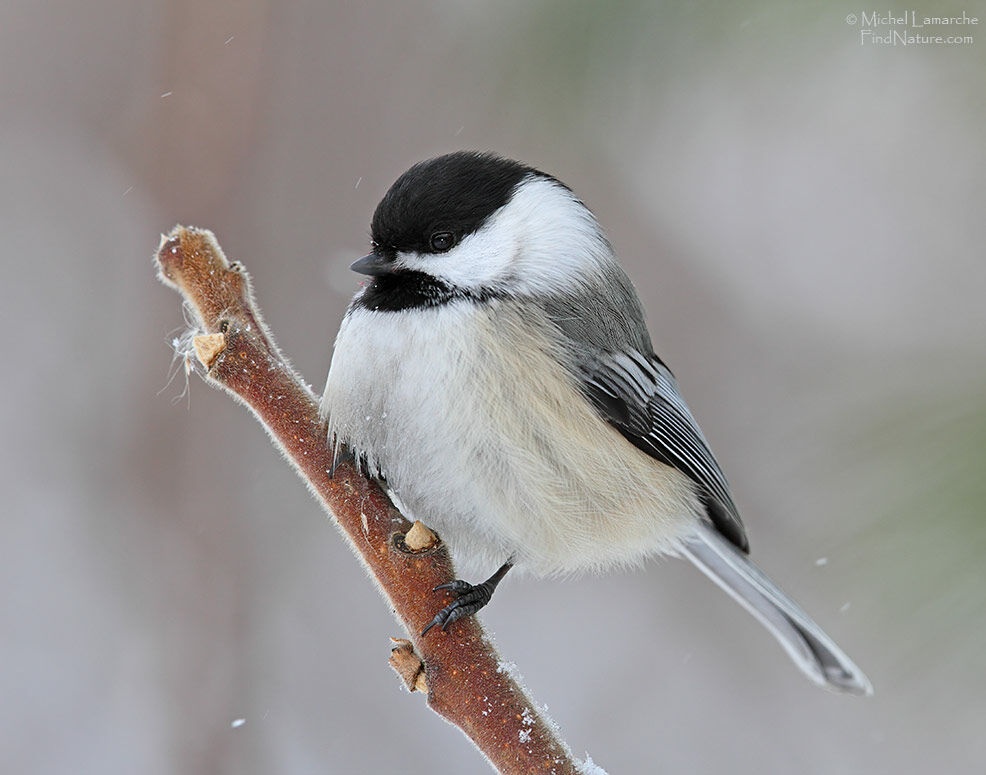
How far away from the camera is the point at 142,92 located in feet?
9.52

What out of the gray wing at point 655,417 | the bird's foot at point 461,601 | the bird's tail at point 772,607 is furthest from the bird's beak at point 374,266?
the bird's tail at point 772,607

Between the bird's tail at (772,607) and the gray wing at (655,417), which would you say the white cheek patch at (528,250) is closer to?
the gray wing at (655,417)

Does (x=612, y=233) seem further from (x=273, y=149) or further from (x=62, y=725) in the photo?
(x=62, y=725)

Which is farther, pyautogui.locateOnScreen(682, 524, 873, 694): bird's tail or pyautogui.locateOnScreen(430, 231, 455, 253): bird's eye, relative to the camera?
pyautogui.locateOnScreen(682, 524, 873, 694): bird's tail

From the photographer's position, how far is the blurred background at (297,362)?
2346mm

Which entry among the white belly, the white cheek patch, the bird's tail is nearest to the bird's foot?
the white belly

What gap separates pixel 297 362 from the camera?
296 centimetres

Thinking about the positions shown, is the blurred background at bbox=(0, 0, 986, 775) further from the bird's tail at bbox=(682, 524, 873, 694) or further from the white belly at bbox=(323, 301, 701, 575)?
the white belly at bbox=(323, 301, 701, 575)

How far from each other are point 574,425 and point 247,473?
58.7 inches

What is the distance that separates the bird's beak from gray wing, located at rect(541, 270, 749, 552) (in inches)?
11.2

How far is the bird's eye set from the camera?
5.20ft

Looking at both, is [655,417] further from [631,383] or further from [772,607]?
[772,607]

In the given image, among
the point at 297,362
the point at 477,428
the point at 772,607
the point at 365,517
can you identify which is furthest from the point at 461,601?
the point at 297,362

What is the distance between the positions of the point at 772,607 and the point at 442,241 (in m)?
1.04
